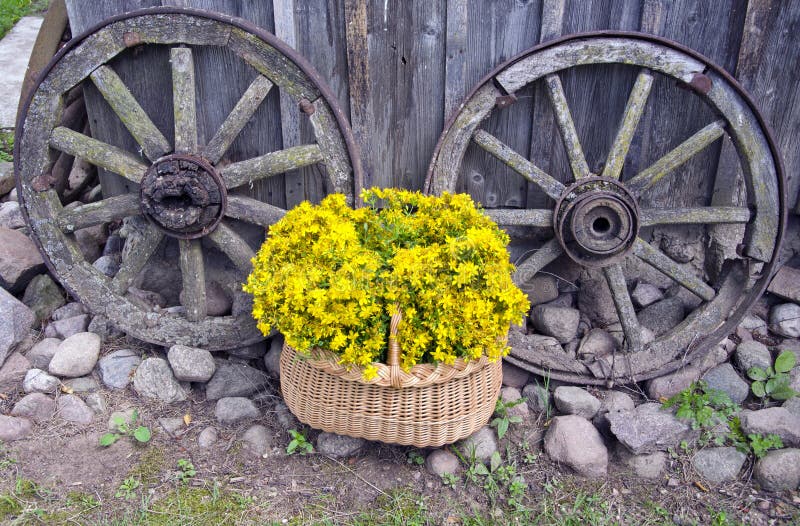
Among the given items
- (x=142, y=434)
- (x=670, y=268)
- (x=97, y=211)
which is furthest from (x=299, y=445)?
(x=670, y=268)

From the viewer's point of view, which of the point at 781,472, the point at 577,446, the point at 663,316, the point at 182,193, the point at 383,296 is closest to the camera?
the point at 383,296

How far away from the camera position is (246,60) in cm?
273

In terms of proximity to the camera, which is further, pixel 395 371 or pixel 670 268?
pixel 670 268

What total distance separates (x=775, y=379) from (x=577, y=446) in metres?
1.05

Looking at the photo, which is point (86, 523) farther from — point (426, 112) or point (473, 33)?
point (473, 33)

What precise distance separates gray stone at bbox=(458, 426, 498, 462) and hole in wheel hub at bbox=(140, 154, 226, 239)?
1448mm

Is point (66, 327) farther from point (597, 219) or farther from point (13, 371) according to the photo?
point (597, 219)

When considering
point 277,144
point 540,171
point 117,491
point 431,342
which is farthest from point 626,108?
point 117,491

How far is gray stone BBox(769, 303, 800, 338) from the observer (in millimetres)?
3143

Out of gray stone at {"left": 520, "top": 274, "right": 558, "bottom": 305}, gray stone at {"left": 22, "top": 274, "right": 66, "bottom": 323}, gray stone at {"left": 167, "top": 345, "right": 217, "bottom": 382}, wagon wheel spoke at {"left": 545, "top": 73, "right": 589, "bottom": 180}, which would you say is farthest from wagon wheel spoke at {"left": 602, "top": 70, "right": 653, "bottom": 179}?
gray stone at {"left": 22, "top": 274, "right": 66, "bottom": 323}

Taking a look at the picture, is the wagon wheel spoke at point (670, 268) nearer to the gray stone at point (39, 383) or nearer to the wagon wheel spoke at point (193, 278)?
the wagon wheel spoke at point (193, 278)

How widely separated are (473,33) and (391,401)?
1631 mm

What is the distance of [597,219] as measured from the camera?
282cm

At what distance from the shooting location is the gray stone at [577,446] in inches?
99.0
